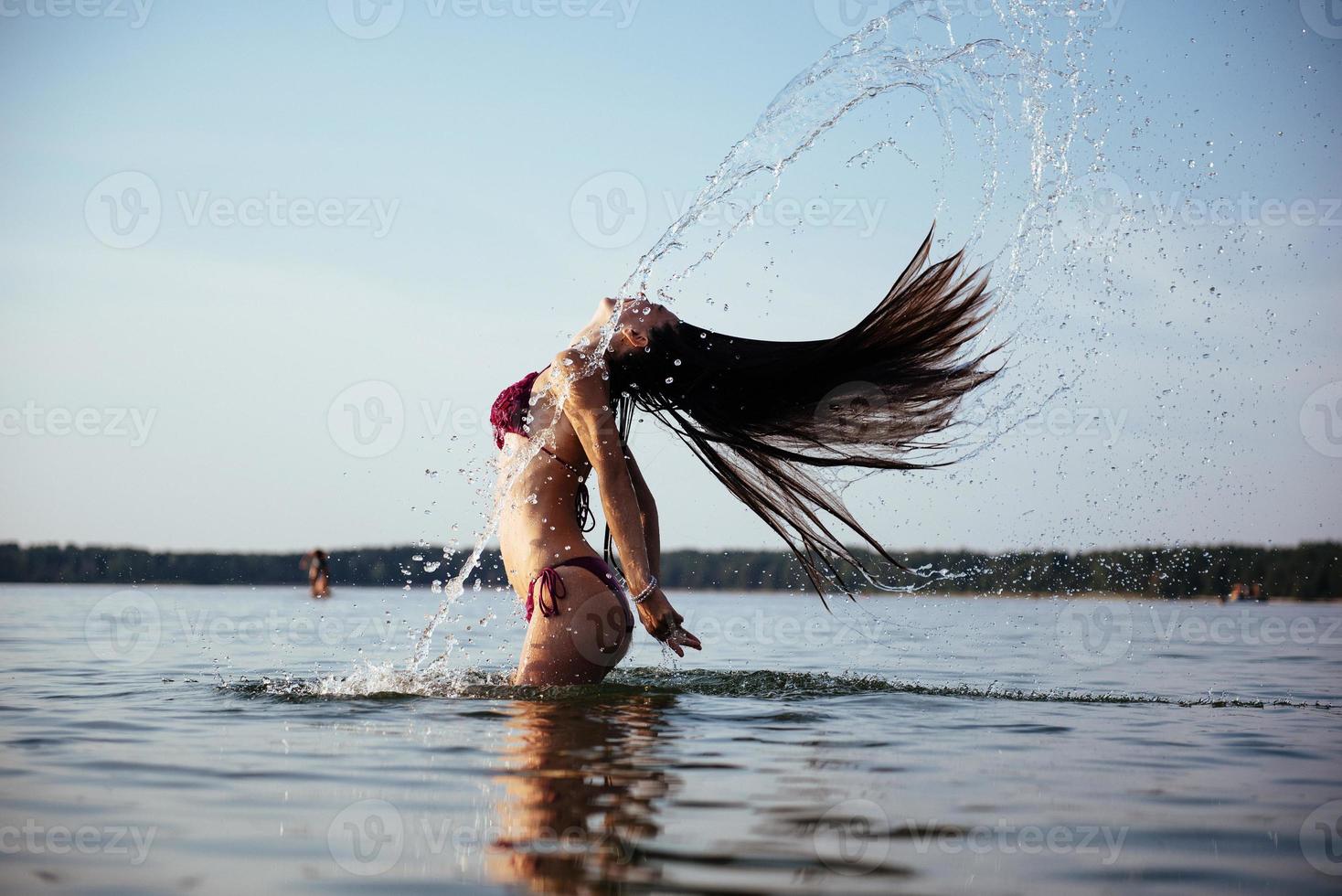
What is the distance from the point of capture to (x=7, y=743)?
4996 mm

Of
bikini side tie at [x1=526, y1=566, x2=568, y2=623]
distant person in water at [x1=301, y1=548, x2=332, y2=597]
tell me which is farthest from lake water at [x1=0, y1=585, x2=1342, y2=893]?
distant person in water at [x1=301, y1=548, x2=332, y2=597]

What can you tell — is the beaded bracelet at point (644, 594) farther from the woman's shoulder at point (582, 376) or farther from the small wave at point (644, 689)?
the woman's shoulder at point (582, 376)

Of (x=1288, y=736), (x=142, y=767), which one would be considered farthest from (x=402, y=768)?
(x=1288, y=736)

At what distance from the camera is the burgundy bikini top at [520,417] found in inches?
258

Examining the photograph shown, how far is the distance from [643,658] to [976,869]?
8951mm

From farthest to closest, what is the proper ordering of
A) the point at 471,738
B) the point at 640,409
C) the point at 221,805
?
1. the point at 640,409
2. the point at 471,738
3. the point at 221,805

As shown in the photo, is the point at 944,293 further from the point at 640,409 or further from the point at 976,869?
the point at 976,869
